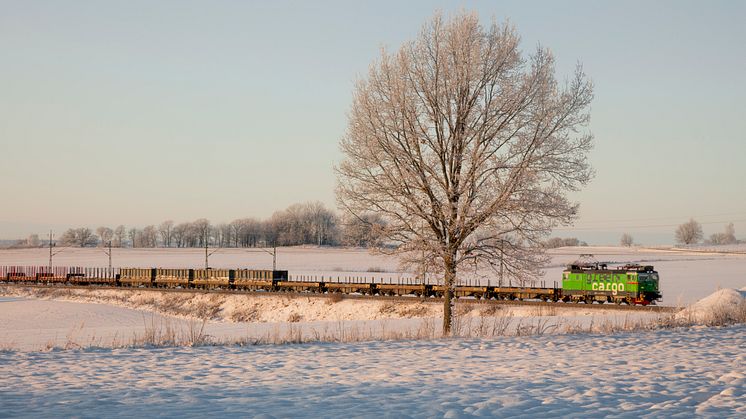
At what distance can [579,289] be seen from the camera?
45.1 m

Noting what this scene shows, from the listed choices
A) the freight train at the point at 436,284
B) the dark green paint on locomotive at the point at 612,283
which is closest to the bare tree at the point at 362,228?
the freight train at the point at 436,284

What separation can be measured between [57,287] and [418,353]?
242 feet

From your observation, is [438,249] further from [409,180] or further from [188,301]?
[188,301]

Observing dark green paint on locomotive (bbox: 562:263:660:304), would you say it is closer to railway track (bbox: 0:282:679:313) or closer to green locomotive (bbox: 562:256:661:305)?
green locomotive (bbox: 562:256:661:305)

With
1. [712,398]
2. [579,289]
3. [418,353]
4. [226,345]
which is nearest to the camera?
[712,398]

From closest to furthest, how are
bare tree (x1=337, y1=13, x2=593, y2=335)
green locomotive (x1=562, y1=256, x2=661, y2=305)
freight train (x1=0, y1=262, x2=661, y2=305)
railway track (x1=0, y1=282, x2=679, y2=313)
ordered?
bare tree (x1=337, y1=13, x2=593, y2=335) → railway track (x1=0, y1=282, x2=679, y2=313) → green locomotive (x1=562, y1=256, x2=661, y2=305) → freight train (x1=0, y1=262, x2=661, y2=305)

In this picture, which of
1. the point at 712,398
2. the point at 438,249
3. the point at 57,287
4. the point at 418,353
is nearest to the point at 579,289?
the point at 438,249

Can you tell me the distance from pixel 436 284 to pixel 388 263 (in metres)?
79.7

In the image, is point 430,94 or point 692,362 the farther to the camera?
point 430,94

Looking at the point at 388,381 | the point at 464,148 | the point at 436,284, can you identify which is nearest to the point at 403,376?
the point at 388,381

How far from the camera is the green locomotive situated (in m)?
42.1

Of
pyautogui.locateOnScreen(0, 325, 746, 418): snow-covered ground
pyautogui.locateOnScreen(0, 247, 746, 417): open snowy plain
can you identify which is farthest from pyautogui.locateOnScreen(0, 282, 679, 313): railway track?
pyautogui.locateOnScreen(0, 325, 746, 418): snow-covered ground

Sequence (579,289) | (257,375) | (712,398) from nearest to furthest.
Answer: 1. (712,398)
2. (257,375)
3. (579,289)

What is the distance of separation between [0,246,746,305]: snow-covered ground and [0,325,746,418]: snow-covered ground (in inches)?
312
